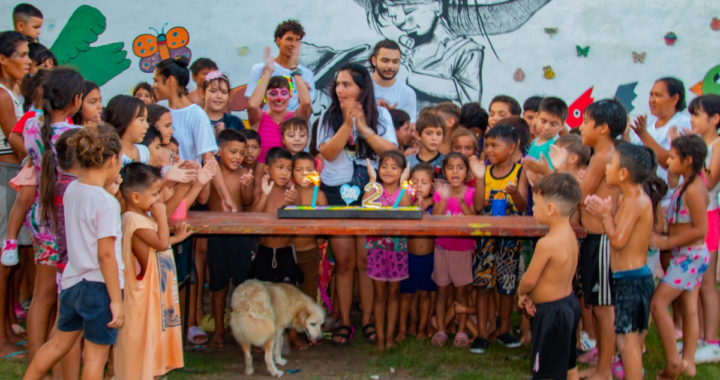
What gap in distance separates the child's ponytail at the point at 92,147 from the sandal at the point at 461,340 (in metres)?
2.97

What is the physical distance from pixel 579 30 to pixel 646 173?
4428 mm

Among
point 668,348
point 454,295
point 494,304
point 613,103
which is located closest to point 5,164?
point 454,295

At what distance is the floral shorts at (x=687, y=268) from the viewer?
420 centimetres

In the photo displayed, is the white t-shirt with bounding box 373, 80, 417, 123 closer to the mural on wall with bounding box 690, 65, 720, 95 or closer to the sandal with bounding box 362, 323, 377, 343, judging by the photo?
the sandal with bounding box 362, 323, 377, 343

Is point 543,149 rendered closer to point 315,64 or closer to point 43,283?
point 315,64

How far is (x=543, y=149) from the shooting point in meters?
5.14

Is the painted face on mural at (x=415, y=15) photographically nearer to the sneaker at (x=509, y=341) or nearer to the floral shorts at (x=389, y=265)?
the floral shorts at (x=389, y=265)

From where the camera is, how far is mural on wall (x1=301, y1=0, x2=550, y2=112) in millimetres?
7555

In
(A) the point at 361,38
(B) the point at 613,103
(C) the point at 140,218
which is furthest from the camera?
(A) the point at 361,38

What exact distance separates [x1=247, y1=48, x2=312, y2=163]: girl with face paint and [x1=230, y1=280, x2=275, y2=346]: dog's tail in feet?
5.59

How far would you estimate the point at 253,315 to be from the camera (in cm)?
418

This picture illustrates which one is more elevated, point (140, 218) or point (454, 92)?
point (454, 92)

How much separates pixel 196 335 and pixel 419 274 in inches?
74.2

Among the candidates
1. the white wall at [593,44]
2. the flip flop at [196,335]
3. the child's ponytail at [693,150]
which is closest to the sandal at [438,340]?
the flip flop at [196,335]
